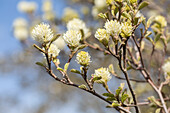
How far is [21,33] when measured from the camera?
6.64 ft

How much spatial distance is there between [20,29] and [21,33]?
99 mm

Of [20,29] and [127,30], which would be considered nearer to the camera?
[127,30]

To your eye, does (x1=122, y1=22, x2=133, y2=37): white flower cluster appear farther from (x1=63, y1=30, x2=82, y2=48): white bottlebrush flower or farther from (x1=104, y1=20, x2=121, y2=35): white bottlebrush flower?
(x1=63, y1=30, x2=82, y2=48): white bottlebrush flower

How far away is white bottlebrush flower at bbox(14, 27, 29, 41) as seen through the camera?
1.95m

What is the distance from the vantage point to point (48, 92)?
6.85 m

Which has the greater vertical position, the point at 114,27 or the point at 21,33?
the point at 21,33

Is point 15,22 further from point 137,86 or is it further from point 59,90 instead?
point 59,90

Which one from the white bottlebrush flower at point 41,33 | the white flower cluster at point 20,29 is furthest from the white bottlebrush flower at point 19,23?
the white bottlebrush flower at point 41,33

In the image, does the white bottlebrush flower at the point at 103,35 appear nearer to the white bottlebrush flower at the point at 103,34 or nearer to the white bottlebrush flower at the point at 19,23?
the white bottlebrush flower at the point at 103,34

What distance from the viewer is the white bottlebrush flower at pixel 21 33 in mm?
1955

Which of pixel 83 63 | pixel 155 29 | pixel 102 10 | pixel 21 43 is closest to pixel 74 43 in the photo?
pixel 83 63

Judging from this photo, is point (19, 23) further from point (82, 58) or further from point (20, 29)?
point (82, 58)

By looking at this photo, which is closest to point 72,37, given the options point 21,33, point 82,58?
point 82,58

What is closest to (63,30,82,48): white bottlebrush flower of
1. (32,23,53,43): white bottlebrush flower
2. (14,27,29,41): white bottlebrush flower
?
(32,23,53,43): white bottlebrush flower
